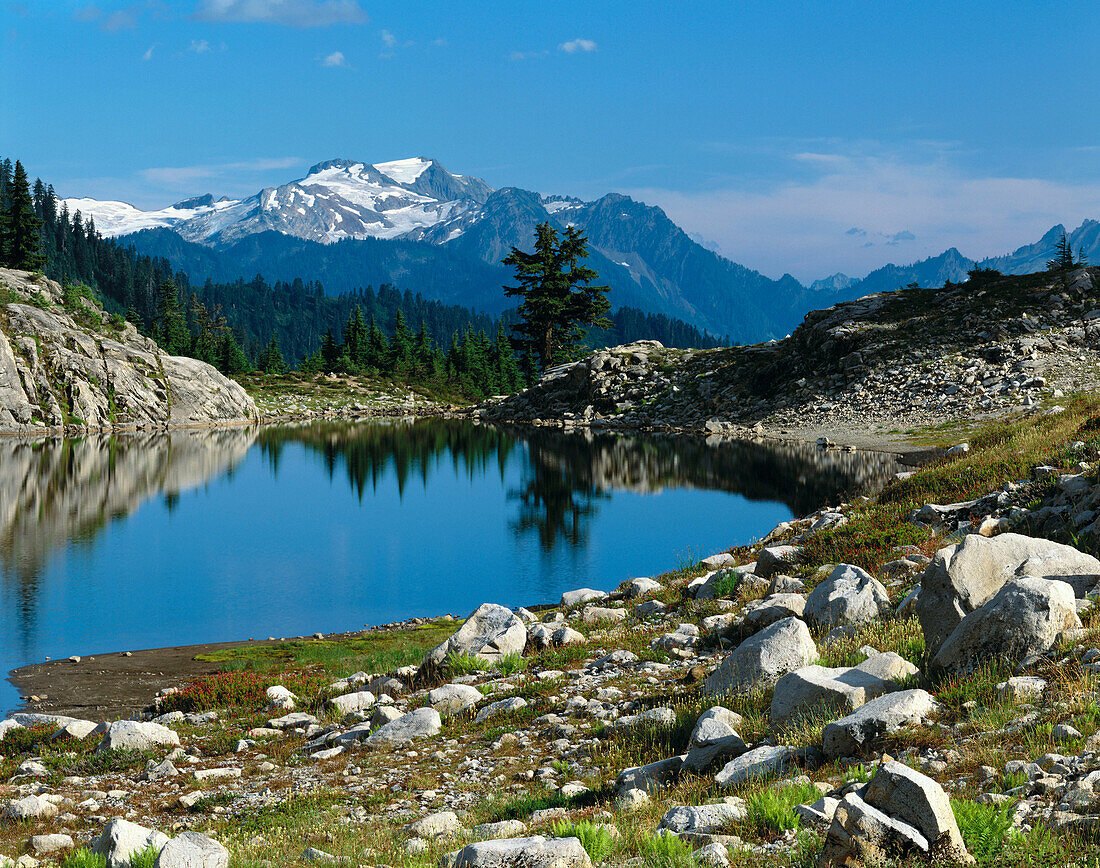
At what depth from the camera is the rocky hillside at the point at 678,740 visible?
7215 mm

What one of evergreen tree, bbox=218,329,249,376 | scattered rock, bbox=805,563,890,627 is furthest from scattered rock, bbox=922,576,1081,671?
evergreen tree, bbox=218,329,249,376

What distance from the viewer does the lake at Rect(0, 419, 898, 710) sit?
98.3 feet

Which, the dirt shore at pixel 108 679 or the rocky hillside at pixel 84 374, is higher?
the rocky hillside at pixel 84 374

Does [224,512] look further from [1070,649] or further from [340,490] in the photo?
[1070,649]

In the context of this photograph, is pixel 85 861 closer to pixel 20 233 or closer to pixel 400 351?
pixel 20 233

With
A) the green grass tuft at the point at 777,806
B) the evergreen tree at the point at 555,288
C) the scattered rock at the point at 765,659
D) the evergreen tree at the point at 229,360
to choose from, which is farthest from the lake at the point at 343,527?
the evergreen tree at the point at 229,360

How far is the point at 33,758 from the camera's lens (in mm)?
14680

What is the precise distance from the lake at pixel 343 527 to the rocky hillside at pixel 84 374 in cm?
1708

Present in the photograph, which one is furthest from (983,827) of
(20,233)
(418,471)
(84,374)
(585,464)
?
(20,233)

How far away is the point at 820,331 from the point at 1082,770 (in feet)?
298

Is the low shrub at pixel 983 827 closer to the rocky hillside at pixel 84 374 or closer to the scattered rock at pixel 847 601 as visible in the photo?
the scattered rock at pixel 847 601

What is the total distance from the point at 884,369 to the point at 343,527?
188 ft

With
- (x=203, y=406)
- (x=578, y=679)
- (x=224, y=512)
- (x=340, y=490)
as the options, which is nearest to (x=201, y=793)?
(x=578, y=679)

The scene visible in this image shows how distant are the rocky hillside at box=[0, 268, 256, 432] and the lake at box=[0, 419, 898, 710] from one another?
17.1m
